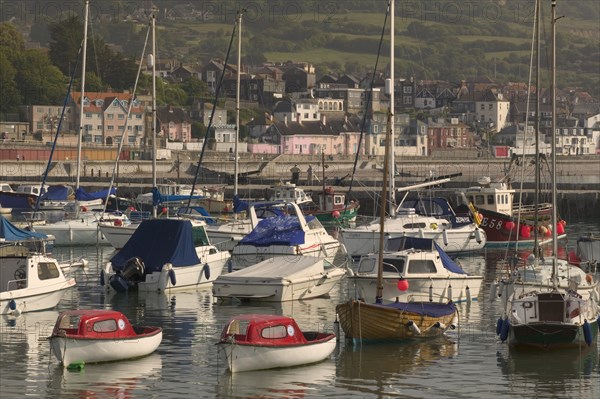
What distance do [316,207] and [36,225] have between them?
82.3ft

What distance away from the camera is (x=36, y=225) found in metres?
61.5

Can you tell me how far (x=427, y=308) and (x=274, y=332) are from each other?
18.3 ft

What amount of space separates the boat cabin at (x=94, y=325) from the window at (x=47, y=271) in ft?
21.5

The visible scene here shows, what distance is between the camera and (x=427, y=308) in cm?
3512

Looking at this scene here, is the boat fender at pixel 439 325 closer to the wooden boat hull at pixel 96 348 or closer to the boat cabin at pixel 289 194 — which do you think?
the wooden boat hull at pixel 96 348

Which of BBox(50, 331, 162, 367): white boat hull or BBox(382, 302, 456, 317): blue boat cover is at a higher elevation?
BBox(382, 302, 456, 317): blue boat cover

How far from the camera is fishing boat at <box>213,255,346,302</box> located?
4062 cm

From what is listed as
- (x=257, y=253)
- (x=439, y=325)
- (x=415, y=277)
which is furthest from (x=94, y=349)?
(x=257, y=253)

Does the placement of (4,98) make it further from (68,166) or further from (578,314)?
(578,314)

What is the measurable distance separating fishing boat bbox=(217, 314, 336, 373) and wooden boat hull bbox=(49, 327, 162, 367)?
202 centimetres

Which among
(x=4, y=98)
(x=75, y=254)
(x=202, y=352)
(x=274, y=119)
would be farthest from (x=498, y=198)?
(x=274, y=119)

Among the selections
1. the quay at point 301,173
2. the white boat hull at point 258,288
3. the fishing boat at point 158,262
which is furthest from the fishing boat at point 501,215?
the white boat hull at point 258,288

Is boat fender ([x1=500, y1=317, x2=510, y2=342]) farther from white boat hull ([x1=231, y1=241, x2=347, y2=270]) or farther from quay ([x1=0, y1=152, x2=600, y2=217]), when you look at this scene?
quay ([x1=0, y1=152, x2=600, y2=217])

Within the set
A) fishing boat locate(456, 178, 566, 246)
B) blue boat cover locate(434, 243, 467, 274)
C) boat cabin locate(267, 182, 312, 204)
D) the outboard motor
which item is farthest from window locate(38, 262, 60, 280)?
boat cabin locate(267, 182, 312, 204)
